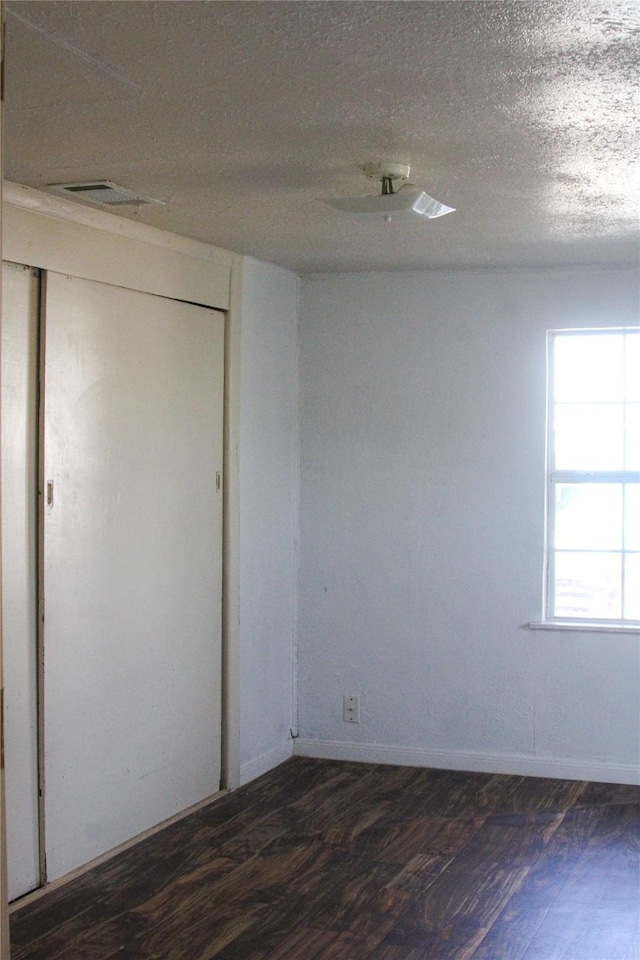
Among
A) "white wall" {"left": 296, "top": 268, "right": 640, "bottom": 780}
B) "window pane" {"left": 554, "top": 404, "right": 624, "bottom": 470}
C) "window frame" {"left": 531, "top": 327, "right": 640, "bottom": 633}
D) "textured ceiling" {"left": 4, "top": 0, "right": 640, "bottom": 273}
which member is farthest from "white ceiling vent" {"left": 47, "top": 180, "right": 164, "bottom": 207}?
"window pane" {"left": 554, "top": 404, "right": 624, "bottom": 470}

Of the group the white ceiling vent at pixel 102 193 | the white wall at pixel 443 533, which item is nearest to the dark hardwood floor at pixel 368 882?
the white wall at pixel 443 533

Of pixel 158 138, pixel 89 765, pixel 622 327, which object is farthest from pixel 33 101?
pixel 622 327

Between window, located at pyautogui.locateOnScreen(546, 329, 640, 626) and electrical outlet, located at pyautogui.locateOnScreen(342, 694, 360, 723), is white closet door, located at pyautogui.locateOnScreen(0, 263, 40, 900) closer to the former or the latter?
electrical outlet, located at pyautogui.locateOnScreen(342, 694, 360, 723)

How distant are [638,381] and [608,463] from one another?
431mm

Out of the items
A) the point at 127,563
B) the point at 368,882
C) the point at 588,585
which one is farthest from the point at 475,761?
the point at 127,563

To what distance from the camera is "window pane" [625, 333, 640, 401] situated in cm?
520

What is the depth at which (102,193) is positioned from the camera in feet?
12.3

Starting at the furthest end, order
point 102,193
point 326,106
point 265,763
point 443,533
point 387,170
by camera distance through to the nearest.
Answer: point 443,533 < point 265,763 < point 102,193 < point 387,170 < point 326,106

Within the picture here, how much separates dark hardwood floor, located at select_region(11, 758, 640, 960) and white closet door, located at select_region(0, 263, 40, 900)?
0.82 ft

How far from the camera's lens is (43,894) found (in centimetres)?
366

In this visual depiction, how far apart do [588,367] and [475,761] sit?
2.08m

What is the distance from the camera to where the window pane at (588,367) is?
5234 mm

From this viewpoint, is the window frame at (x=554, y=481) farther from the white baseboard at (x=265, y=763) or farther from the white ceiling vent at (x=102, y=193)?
the white ceiling vent at (x=102, y=193)

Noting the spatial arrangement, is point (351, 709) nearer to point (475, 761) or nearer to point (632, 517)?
point (475, 761)
